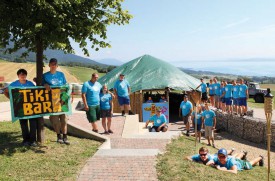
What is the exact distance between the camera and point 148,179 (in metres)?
6.14

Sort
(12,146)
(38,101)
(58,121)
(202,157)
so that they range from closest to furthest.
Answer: (12,146) → (38,101) → (202,157) → (58,121)

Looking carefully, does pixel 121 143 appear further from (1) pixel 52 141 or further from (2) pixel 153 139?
(1) pixel 52 141

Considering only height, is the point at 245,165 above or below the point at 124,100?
below

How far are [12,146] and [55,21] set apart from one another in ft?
10.3

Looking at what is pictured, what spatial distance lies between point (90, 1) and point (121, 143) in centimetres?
414

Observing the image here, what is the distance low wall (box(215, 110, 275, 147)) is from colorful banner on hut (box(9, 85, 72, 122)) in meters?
9.97

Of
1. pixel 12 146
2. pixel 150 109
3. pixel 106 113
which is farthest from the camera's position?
pixel 150 109

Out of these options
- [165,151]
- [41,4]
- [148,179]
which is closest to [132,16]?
[41,4]

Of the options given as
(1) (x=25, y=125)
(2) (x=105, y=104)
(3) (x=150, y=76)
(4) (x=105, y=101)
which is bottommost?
(1) (x=25, y=125)

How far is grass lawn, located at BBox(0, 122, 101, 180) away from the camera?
604 cm

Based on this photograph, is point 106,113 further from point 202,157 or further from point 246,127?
point 246,127

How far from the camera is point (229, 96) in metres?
16.1

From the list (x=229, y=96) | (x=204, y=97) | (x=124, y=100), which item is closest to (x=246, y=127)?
(x=229, y=96)

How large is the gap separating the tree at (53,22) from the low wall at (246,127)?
369 inches
